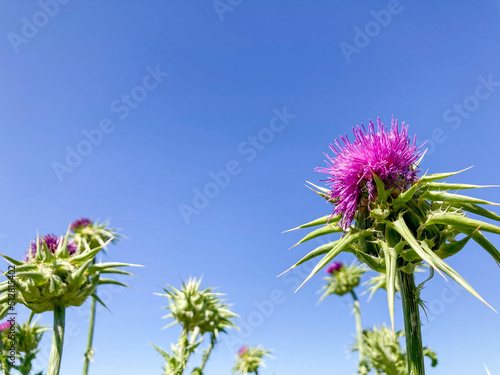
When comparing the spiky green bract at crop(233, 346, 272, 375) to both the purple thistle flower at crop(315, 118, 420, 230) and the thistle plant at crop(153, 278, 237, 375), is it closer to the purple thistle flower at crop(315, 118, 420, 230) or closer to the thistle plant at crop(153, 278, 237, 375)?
the thistle plant at crop(153, 278, 237, 375)

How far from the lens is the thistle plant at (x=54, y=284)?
172 inches

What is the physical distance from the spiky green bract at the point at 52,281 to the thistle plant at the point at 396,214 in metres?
2.79

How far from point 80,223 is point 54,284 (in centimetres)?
824

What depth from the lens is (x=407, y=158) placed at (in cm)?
333

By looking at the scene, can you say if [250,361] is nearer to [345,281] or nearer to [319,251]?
[345,281]

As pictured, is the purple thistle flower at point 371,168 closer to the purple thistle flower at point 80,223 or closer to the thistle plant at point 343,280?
the thistle plant at point 343,280

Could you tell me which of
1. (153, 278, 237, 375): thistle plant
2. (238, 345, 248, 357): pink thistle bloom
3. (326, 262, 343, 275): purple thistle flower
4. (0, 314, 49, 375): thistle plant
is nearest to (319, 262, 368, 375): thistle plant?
(326, 262, 343, 275): purple thistle flower

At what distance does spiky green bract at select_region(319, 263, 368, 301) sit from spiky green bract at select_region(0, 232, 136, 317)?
836 centimetres

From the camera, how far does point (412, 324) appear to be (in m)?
2.85

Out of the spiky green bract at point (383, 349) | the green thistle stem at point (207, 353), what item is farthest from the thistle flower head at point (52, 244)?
the spiky green bract at point (383, 349)

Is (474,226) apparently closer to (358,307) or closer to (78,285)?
(78,285)

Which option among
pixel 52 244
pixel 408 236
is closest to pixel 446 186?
pixel 408 236

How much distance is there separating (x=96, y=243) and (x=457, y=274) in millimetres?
11128

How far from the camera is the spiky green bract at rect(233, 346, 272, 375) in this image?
1160 centimetres
